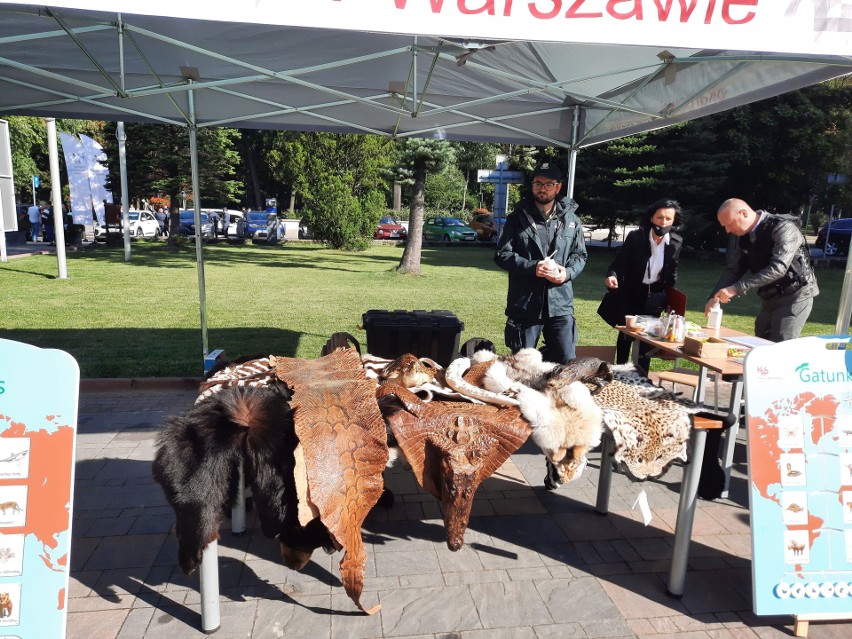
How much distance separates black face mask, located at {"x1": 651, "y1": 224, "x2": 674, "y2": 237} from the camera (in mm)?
4543

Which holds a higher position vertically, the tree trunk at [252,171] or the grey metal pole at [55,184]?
the tree trunk at [252,171]

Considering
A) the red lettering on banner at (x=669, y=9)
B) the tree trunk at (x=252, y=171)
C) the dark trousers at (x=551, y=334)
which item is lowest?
the dark trousers at (x=551, y=334)

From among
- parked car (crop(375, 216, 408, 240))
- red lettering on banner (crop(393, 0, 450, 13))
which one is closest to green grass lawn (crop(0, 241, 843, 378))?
red lettering on banner (crop(393, 0, 450, 13))

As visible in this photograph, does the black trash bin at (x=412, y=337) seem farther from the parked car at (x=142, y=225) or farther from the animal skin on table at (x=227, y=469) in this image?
the parked car at (x=142, y=225)

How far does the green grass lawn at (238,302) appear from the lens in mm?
7199

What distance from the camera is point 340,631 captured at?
2395mm

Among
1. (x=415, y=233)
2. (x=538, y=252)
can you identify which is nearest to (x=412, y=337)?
(x=538, y=252)

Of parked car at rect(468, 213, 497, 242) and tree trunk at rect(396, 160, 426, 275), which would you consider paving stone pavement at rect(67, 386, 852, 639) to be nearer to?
tree trunk at rect(396, 160, 426, 275)

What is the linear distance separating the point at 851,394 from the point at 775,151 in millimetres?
20312

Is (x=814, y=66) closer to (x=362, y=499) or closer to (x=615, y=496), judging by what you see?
(x=615, y=496)

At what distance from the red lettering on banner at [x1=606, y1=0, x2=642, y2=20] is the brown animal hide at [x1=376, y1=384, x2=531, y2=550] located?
1710 millimetres

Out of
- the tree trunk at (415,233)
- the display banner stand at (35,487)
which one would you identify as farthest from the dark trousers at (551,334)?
the tree trunk at (415,233)

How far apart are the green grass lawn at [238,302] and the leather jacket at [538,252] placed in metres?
1.89

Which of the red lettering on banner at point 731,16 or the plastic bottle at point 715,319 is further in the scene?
the plastic bottle at point 715,319
